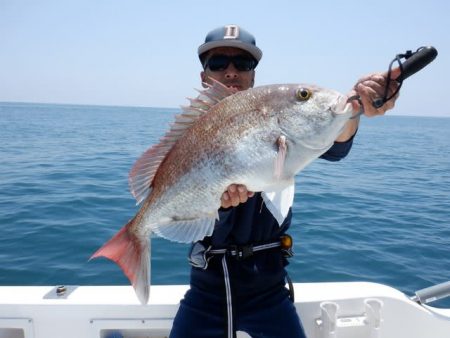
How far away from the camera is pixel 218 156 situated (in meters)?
2.28

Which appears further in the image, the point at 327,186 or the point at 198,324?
the point at 327,186

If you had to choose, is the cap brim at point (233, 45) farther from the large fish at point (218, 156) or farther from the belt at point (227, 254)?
the belt at point (227, 254)

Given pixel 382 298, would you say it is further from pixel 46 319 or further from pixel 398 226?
pixel 398 226

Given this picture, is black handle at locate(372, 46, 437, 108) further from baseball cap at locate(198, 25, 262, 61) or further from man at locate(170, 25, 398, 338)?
baseball cap at locate(198, 25, 262, 61)

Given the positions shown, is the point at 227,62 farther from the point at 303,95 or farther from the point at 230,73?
the point at 303,95

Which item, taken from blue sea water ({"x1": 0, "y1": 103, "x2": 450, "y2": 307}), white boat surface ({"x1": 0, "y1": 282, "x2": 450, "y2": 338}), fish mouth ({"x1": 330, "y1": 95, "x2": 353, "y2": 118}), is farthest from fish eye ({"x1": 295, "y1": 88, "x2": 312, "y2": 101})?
blue sea water ({"x1": 0, "y1": 103, "x2": 450, "y2": 307})

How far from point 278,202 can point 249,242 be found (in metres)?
0.52

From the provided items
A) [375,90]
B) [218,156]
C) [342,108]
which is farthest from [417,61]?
[218,156]

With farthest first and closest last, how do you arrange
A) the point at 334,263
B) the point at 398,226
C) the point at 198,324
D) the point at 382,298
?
the point at 398,226 → the point at 334,263 → the point at 382,298 → the point at 198,324

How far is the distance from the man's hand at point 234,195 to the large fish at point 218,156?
6 cm

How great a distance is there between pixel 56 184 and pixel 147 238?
405 inches

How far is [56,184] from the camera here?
11719 mm

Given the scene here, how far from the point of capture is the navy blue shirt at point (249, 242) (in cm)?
293

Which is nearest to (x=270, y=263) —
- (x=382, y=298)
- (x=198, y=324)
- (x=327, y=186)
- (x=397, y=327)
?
(x=198, y=324)
